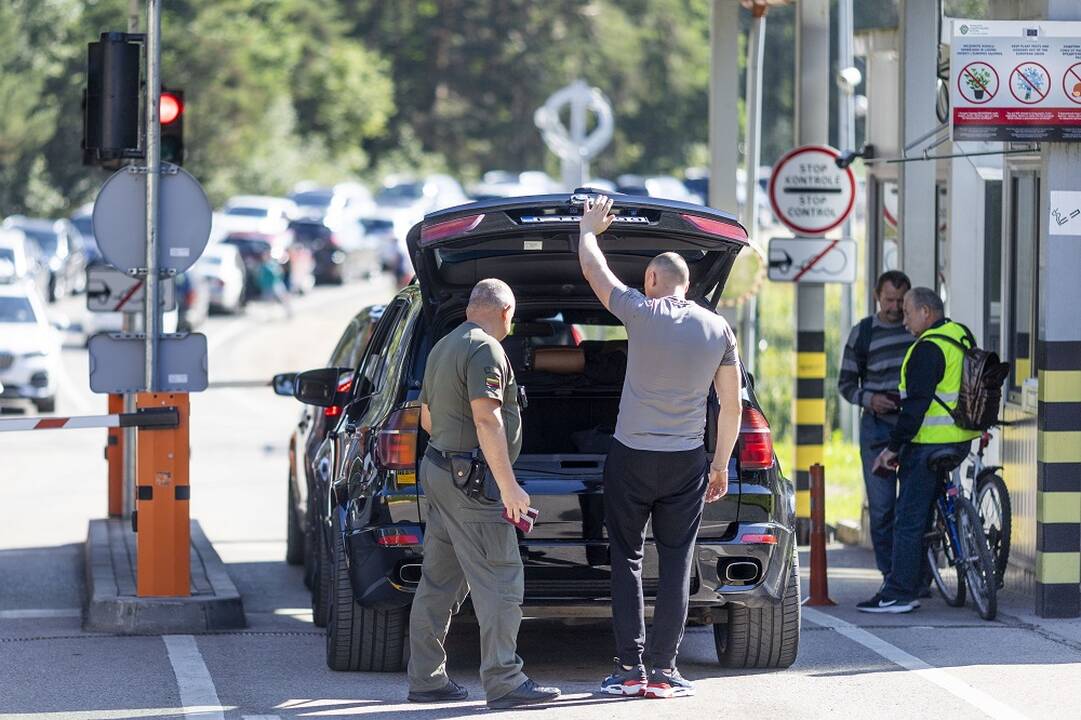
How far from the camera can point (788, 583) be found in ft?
28.0

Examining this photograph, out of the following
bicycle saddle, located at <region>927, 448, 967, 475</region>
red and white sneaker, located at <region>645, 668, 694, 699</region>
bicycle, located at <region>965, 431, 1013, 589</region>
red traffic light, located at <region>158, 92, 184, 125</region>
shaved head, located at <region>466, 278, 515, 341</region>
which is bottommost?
red and white sneaker, located at <region>645, 668, 694, 699</region>

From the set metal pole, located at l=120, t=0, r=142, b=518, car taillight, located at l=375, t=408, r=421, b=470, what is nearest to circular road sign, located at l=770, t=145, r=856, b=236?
metal pole, located at l=120, t=0, r=142, b=518

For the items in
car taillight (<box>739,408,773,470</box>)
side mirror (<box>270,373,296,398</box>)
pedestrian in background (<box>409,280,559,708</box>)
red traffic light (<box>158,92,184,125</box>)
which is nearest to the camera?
pedestrian in background (<box>409,280,559,708</box>)

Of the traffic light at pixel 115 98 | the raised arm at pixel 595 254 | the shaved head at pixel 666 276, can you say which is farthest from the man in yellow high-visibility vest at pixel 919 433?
the traffic light at pixel 115 98

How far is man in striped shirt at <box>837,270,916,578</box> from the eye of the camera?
1138cm

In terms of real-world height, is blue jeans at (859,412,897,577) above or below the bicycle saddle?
below

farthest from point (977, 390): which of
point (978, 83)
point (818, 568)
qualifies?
point (978, 83)

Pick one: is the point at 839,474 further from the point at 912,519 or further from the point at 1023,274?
the point at 912,519

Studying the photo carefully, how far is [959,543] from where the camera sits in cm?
1057

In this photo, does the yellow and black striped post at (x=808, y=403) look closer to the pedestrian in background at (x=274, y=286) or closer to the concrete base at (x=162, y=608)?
the concrete base at (x=162, y=608)

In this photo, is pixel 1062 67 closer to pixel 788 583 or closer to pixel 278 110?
pixel 788 583

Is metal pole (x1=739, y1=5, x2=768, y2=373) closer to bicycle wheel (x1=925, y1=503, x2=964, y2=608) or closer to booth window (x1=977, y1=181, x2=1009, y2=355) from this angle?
booth window (x1=977, y1=181, x2=1009, y2=355)

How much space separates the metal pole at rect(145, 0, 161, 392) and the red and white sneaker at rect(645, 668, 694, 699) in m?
3.60

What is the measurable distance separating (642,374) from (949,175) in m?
6.01
